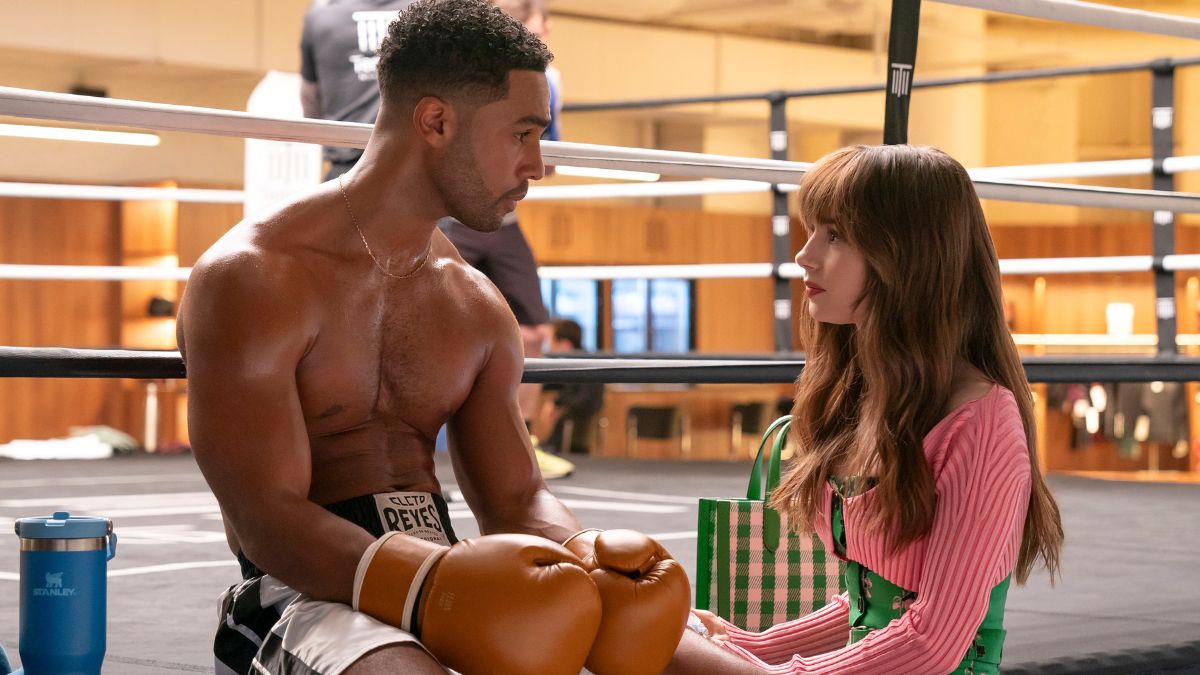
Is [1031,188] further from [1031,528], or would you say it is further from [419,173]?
[419,173]

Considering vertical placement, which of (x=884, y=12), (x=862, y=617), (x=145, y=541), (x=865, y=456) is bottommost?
(x=145, y=541)

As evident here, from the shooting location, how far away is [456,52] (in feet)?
4.26

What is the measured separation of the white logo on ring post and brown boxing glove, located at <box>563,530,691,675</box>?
1045 millimetres

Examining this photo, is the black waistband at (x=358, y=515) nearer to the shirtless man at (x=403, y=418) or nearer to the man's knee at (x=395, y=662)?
the shirtless man at (x=403, y=418)

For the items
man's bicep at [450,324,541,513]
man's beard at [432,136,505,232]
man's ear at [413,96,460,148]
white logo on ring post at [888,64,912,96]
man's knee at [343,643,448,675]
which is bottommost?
man's knee at [343,643,448,675]

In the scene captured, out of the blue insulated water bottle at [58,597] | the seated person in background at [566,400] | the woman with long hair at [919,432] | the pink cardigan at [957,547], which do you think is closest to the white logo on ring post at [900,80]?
the woman with long hair at [919,432]

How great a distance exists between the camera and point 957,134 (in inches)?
385

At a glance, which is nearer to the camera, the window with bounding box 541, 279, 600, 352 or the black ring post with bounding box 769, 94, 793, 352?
the black ring post with bounding box 769, 94, 793, 352

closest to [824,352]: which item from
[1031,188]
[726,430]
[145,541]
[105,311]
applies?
[1031,188]

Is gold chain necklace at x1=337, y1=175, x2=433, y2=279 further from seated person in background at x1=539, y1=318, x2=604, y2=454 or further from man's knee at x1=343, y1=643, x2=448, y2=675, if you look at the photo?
seated person in background at x1=539, y1=318, x2=604, y2=454

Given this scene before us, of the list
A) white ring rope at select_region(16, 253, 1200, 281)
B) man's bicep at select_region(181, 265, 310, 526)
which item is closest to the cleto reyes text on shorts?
man's bicep at select_region(181, 265, 310, 526)

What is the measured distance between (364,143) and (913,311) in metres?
0.74

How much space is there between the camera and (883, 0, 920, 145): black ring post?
2.04 meters

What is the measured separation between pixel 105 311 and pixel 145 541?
5776mm
